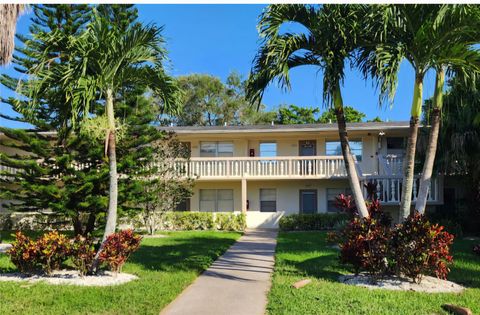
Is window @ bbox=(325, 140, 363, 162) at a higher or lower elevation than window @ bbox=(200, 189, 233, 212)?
higher

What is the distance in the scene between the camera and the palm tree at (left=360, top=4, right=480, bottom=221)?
760 centimetres

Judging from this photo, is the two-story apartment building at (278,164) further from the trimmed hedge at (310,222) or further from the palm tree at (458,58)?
the palm tree at (458,58)

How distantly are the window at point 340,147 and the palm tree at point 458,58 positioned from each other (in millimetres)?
14012

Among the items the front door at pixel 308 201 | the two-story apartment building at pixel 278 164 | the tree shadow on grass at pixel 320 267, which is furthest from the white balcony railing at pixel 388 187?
the tree shadow on grass at pixel 320 267

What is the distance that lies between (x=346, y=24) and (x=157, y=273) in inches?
247

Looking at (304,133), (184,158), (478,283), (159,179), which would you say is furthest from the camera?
(304,133)

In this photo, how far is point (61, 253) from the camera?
8.46 metres

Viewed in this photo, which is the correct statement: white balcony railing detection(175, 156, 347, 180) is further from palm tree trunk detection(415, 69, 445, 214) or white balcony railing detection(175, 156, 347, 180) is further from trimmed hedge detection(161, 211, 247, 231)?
palm tree trunk detection(415, 69, 445, 214)

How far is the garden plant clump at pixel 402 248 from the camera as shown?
7758mm

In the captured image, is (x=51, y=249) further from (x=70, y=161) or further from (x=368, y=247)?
(x=70, y=161)

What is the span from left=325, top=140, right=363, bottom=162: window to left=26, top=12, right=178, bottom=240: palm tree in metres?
15.6

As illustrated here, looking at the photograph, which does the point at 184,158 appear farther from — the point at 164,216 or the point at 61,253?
the point at 61,253

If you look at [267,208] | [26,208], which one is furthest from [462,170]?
[26,208]

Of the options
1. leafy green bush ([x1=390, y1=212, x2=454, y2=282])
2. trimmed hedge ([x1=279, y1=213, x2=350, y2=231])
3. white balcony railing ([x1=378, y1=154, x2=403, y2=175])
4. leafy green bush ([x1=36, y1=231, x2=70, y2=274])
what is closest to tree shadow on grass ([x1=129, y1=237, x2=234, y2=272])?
leafy green bush ([x1=36, y1=231, x2=70, y2=274])
